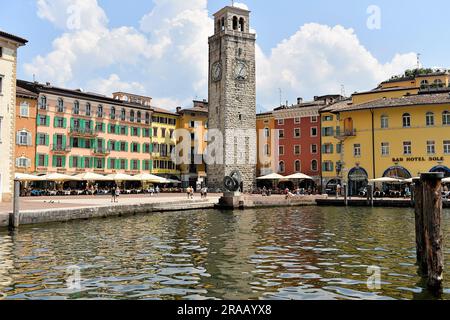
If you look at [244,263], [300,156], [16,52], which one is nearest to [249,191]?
[300,156]

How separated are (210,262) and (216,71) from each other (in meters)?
57.6

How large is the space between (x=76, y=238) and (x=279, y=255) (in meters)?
9.41

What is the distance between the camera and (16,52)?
35875 millimetres

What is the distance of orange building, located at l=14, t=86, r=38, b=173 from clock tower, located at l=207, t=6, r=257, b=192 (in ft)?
83.0

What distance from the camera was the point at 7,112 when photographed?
34812 millimetres

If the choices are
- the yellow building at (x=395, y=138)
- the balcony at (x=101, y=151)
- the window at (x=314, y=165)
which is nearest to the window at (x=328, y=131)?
the yellow building at (x=395, y=138)

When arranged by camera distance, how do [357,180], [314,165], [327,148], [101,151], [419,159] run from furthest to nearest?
[314,165]
[101,151]
[327,148]
[357,180]
[419,159]

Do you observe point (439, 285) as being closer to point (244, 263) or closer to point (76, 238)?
point (244, 263)

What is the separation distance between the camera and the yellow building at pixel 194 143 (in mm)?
79188

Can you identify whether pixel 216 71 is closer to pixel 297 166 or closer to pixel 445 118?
pixel 297 166

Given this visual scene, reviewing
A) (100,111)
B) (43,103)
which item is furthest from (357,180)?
(43,103)

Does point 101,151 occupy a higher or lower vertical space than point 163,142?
lower

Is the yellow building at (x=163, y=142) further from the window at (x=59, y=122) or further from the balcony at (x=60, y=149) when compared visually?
the window at (x=59, y=122)
